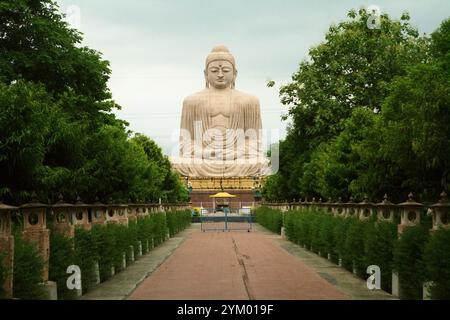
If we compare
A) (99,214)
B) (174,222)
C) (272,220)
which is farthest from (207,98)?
(99,214)

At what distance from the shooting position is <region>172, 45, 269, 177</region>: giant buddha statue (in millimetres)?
74875

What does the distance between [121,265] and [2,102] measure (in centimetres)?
535

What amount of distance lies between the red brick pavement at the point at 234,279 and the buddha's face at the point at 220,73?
52.2 m

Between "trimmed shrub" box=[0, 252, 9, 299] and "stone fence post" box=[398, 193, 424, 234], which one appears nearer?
"trimmed shrub" box=[0, 252, 9, 299]

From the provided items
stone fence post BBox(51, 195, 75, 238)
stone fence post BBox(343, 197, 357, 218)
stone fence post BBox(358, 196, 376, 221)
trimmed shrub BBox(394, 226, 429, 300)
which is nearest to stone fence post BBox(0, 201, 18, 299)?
stone fence post BBox(51, 195, 75, 238)

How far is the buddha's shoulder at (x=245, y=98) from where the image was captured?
7500cm

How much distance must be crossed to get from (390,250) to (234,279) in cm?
340

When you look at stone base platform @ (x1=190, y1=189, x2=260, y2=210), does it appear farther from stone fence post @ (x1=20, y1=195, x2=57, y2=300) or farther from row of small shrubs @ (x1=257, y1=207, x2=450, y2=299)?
stone fence post @ (x1=20, y1=195, x2=57, y2=300)

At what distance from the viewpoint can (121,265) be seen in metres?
19.3

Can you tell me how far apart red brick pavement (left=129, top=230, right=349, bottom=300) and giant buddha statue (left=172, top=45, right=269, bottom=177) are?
165 ft

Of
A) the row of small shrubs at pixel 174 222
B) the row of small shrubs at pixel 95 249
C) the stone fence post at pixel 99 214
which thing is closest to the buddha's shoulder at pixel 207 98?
the row of small shrubs at pixel 174 222

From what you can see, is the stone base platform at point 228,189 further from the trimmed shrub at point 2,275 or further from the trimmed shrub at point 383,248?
the trimmed shrub at point 2,275

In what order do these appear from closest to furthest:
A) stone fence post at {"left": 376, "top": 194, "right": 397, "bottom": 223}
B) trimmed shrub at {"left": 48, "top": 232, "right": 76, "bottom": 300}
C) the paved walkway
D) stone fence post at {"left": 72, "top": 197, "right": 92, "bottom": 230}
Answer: trimmed shrub at {"left": 48, "top": 232, "right": 76, "bottom": 300} < the paved walkway < stone fence post at {"left": 72, "top": 197, "right": 92, "bottom": 230} < stone fence post at {"left": 376, "top": 194, "right": 397, "bottom": 223}

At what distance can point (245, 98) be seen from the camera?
75.2 meters
